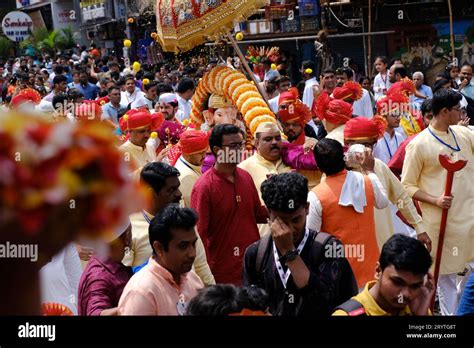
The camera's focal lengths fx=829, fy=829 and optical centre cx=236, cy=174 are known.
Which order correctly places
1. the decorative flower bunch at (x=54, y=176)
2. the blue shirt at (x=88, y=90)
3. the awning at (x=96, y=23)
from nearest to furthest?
the decorative flower bunch at (x=54, y=176) → the blue shirt at (x=88, y=90) → the awning at (x=96, y=23)

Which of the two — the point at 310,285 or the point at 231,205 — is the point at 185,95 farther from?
the point at 310,285

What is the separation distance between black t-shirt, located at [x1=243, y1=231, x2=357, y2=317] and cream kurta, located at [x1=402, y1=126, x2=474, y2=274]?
77.3 inches

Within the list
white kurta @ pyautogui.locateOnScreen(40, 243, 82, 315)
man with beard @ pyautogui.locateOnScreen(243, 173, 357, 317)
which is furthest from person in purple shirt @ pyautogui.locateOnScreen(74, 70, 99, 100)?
man with beard @ pyautogui.locateOnScreen(243, 173, 357, 317)

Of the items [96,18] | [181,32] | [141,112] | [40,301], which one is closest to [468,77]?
[181,32]

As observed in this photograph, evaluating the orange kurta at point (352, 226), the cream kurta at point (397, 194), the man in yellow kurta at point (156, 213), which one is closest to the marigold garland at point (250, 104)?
the cream kurta at point (397, 194)

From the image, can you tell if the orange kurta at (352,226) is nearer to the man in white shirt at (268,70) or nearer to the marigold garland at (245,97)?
the marigold garland at (245,97)

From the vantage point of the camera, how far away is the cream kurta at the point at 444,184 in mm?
5055

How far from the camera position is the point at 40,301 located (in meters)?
1.21

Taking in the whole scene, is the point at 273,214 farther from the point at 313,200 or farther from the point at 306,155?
the point at 306,155

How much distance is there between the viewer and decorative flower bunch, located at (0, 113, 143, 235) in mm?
1048

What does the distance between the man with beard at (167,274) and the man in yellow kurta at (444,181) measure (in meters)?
2.34

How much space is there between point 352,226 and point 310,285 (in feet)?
3.76

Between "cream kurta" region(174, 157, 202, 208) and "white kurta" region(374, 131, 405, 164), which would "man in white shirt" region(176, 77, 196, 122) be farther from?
"cream kurta" region(174, 157, 202, 208)

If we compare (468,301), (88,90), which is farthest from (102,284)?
(88,90)
